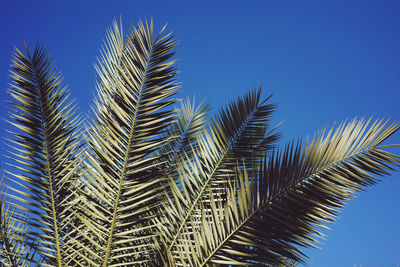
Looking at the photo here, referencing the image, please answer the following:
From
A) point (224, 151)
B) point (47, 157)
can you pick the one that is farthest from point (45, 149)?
point (224, 151)

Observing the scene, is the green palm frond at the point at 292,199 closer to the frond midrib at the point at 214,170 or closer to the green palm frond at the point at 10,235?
the frond midrib at the point at 214,170

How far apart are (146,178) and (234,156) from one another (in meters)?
1.03

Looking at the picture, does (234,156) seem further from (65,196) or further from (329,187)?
(65,196)

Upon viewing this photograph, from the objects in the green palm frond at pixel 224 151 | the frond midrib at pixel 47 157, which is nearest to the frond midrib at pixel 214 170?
the green palm frond at pixel 224 151

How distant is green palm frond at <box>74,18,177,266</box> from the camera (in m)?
2.85

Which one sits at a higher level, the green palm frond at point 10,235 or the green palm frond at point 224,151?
the green palm frond at point 224,151

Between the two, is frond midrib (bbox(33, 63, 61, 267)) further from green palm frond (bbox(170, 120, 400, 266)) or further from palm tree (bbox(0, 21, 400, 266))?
green palm frond (bbox(170, 120, 400, 266))

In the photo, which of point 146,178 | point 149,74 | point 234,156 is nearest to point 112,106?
point 149,74

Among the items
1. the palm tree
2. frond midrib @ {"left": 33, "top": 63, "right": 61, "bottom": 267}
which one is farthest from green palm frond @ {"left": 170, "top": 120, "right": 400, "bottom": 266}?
frond midrib @ {"left": 33, "top": 63, "right": 61, "bottom": 267}

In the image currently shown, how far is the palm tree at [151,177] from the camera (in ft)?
7.86

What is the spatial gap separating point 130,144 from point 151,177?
1.18 ft

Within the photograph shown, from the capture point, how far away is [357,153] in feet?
7.64

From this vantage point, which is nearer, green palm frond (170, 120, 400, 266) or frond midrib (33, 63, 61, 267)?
green palm frond (170, 120, 400, 266)

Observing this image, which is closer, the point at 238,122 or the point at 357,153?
the point at 357,153
